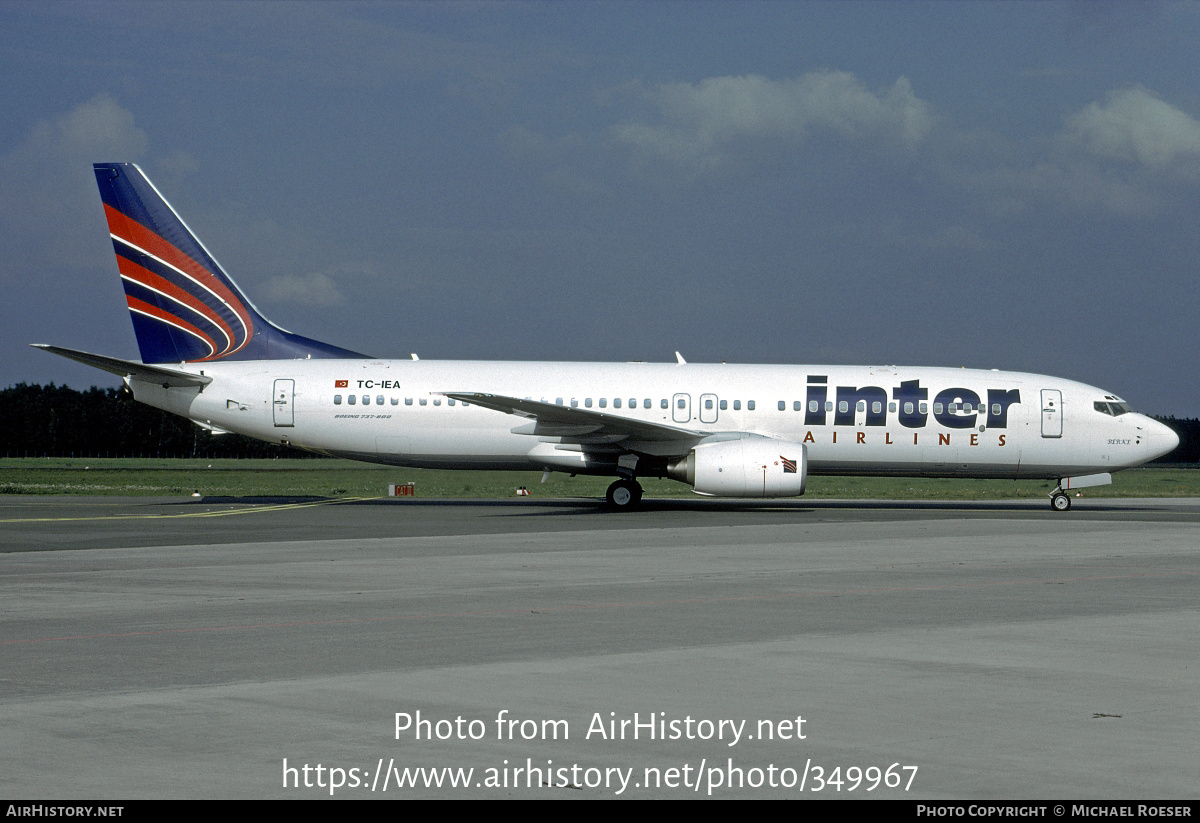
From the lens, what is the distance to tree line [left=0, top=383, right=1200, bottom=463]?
12238 centimetres

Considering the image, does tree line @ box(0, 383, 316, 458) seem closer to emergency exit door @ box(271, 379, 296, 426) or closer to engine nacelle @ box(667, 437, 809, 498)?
emergency exit door @ box(271, 379, 296, 426)

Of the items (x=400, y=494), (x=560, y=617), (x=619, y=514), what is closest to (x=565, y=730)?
(x=560, y=617)

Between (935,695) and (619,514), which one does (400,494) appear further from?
(935,695)

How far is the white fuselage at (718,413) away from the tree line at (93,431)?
8887 cm

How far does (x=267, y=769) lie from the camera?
5.92 m

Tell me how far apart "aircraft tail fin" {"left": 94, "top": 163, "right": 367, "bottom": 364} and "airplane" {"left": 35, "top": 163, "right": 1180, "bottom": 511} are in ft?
0.25

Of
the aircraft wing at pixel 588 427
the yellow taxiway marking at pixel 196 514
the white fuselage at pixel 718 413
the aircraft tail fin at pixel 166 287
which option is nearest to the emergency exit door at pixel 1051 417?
the white fuselage at pixel 718 413

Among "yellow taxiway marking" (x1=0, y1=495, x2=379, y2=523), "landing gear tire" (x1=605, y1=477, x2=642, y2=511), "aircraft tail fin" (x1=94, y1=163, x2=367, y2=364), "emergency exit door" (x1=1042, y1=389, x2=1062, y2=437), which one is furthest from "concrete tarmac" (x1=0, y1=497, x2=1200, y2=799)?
"aircraft tail fin" (x1=94, y1=163, x2=367, y2=364)

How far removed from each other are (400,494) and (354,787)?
112 ft

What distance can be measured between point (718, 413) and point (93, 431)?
111m

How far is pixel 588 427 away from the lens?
30031 millimetres

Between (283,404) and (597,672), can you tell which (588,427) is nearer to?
(283,404)

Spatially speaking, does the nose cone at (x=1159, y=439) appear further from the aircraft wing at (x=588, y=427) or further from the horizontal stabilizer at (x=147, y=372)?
the horizontal stabilizer at (x=147, y=372)
